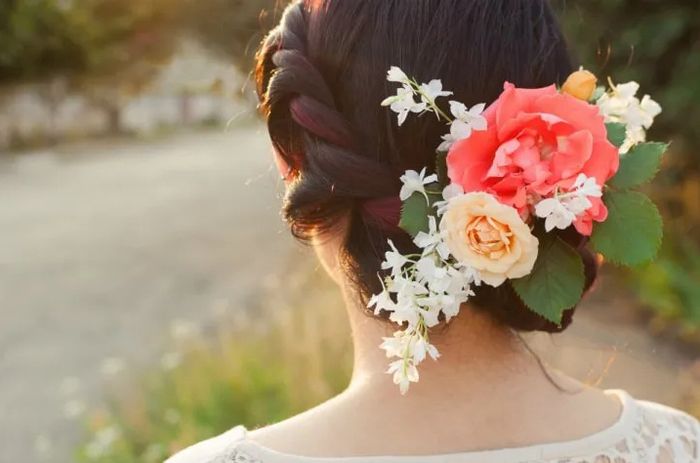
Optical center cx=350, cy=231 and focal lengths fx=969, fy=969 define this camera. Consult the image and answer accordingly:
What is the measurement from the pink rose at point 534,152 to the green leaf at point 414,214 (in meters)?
0.05

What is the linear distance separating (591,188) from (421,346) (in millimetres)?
316

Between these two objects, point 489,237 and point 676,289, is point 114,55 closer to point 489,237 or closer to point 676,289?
point 676,289

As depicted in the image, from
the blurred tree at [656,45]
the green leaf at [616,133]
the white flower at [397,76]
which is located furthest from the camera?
the blurred tree at [656,45]

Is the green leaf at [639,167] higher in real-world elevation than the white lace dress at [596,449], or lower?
higher

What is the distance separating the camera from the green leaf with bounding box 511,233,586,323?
1.36m

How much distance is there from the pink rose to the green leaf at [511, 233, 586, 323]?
6 cm

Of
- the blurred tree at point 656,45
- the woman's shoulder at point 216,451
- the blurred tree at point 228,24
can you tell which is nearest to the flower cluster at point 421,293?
the woman's shoulder at point 216,451

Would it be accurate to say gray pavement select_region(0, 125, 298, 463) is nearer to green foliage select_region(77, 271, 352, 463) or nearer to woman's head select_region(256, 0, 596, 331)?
green foliage select_region(77, 271, 352, 463)

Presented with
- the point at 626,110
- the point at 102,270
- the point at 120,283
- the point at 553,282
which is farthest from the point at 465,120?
the point at 102,270

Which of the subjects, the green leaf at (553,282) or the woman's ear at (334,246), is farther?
the woman's ear at (334,246)

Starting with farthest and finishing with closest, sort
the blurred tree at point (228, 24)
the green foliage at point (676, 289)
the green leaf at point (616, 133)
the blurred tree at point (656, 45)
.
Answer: the green foliage at point (676, 289)
the blurred tree at point (656, 45)
the blurred tree at point (228, 24)
the green leaf at point (616, 133)

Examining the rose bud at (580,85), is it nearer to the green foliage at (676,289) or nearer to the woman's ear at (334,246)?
the woman's ear at (334,246)

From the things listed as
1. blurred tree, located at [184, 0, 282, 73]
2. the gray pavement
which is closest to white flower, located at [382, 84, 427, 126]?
the gray pavement

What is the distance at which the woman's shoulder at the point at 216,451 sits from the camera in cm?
140
